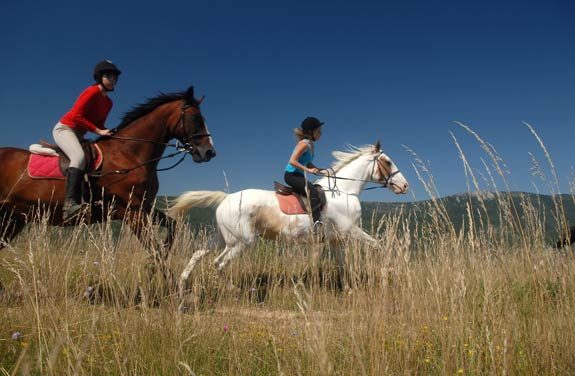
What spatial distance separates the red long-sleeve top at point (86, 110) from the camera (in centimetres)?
490

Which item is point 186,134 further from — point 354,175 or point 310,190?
point 354,175

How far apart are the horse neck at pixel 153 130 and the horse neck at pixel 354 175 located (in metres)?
2.90

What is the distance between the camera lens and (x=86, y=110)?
16.3 ft

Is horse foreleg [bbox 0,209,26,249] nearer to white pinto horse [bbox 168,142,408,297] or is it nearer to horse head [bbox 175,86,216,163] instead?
white pinto horse [bbox 168,142,408,297]

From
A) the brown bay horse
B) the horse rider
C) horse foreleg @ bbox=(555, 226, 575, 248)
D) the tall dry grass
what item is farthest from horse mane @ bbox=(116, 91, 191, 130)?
horse foreleg @ bbox=(555, 226, 575, 248)

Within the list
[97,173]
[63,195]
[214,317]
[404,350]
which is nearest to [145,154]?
[97,173]

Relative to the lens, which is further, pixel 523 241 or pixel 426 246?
pixel 426 246

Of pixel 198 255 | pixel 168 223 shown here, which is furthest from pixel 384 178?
Result: pixel 168 223

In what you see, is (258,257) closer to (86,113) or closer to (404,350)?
(86,113)

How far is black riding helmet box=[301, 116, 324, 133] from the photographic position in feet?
21.7

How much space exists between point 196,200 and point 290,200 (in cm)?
162

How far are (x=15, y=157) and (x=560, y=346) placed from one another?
5942mm

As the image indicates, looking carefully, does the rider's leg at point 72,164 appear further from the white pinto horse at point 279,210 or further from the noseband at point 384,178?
the noseband at point 384,178

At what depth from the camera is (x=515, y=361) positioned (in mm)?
2139
